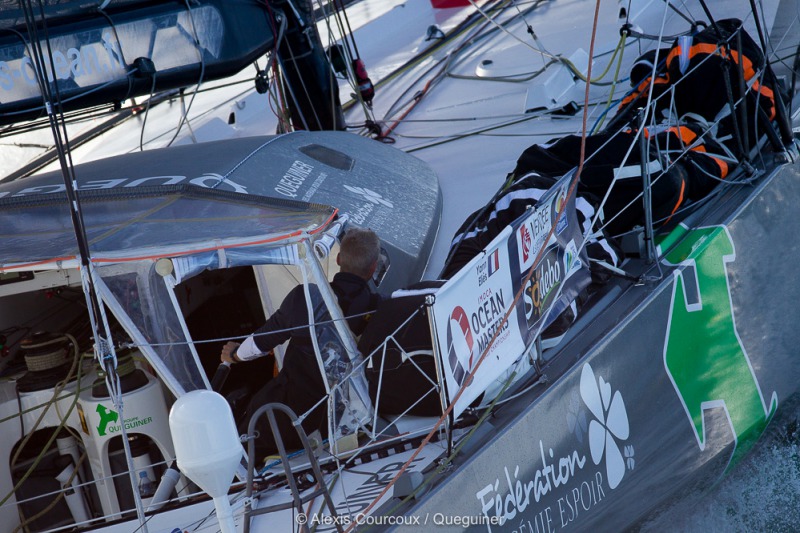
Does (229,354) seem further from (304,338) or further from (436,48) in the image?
(436,48)

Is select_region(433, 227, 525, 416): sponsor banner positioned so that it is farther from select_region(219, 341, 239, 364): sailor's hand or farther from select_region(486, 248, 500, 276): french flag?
select_region(219, 341, 239, 364): sailor's hand

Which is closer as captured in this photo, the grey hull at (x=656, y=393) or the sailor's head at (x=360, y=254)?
the grey hull at (x=656, y=393)

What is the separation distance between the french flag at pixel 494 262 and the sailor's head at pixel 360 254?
18.7 inches

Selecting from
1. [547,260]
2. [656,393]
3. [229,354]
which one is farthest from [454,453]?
[656,393]

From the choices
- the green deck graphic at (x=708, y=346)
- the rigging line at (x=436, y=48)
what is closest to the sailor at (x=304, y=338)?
the green deck graphic at (x=708, y=346)

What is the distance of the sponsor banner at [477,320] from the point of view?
2217 millimetres

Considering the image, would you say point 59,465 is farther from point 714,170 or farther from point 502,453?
point 714,170

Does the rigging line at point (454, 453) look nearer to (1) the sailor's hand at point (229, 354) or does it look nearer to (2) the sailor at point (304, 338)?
(2) the sailor at point (304, 338)

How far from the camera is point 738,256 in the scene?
3188 millimetres

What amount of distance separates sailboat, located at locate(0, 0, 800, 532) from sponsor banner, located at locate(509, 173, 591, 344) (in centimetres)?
1

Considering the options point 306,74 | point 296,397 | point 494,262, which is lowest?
point 296,397

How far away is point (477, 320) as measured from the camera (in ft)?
7.63

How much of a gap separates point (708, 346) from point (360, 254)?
1214mm

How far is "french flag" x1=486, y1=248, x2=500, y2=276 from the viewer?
2334 millimetres
